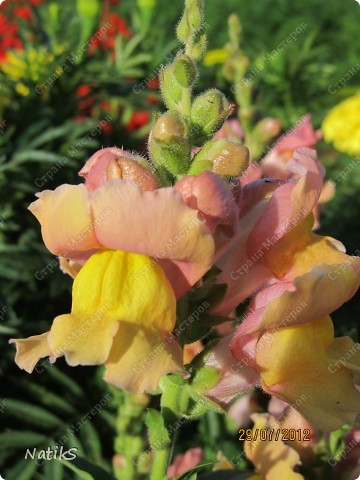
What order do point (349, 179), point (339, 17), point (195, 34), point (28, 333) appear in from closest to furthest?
point (195, 34), point (28, 333), point (349, 179), point (339, 17)

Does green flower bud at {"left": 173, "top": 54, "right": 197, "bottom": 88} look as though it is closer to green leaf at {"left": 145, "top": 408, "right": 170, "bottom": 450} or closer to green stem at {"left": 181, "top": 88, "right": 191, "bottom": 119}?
green stem at {"left": 181, "top": 88, "right": 191, "bottom": 119}

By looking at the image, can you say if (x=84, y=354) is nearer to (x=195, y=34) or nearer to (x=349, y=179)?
(x=195, y=34)

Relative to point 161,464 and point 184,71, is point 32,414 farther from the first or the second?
point 184,71

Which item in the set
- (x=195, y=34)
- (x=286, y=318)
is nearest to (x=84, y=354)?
(x=286, y=318)

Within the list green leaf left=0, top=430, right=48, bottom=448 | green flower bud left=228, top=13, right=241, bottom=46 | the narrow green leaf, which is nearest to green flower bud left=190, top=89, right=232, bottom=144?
the narrow green leaf

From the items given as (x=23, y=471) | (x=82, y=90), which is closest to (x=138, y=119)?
(x=82, y=90)
